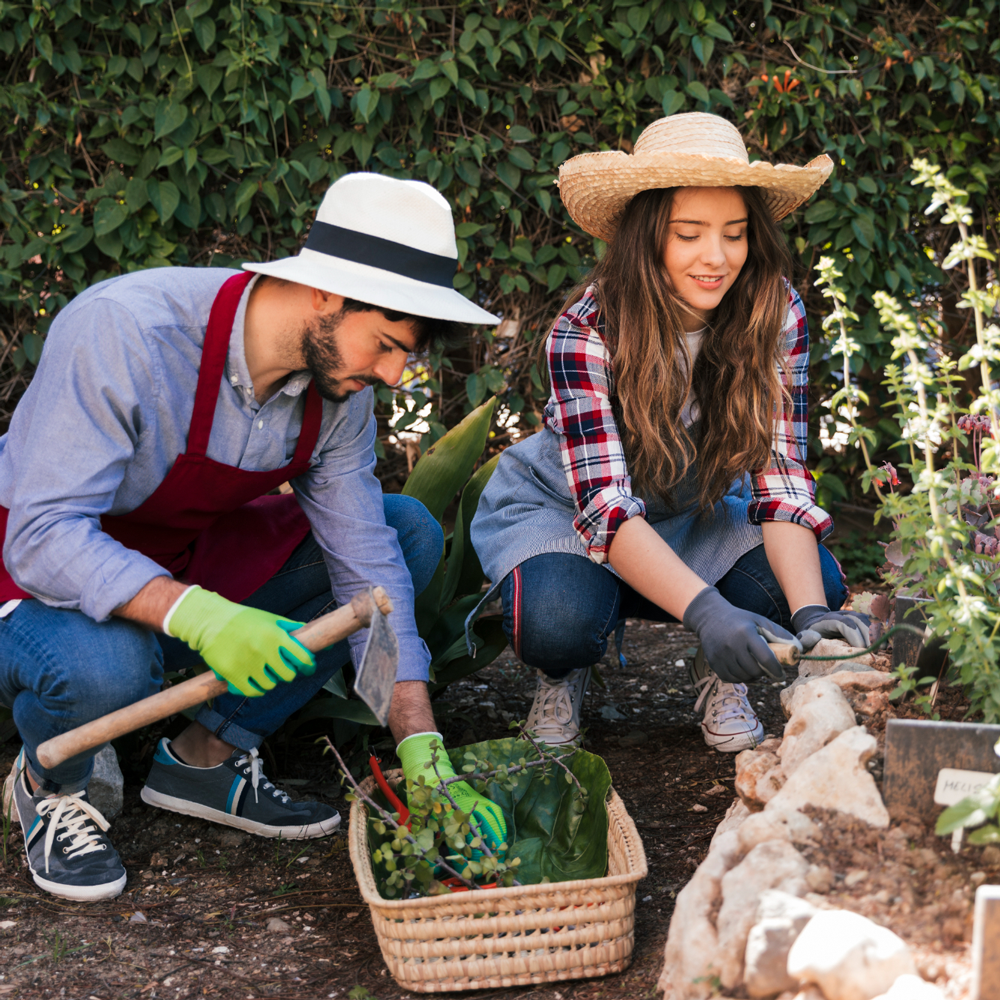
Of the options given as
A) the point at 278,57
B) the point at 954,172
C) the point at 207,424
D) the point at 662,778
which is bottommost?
the point at 662,778

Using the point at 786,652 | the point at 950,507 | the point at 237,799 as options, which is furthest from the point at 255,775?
the point at 950,507

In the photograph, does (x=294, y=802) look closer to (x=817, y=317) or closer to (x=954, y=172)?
(x=817, y=317)

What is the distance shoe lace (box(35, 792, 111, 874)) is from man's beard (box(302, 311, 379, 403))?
90cm

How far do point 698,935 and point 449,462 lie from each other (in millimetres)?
1540

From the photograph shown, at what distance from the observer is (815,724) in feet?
5.12

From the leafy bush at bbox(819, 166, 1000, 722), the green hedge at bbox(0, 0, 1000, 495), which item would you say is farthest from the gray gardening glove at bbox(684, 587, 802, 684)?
the green hedge at bbox(0, 0, 1000, 495)

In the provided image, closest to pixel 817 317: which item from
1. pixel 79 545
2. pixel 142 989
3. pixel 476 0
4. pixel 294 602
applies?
pixel 476 0

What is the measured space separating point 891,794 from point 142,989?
1.17 metres

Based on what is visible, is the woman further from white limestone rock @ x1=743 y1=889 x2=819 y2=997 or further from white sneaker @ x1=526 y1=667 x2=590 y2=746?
white limestone rock @ x1=743 y1=889 x2=819 y2=997

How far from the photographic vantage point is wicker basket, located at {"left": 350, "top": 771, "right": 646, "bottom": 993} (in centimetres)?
144

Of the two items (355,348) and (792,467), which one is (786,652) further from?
(355,348)

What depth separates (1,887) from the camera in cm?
189

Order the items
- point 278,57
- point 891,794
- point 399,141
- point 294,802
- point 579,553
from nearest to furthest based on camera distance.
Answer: point 891,794 → point 294,802 → point 579,553 → point 278,57 → point 399,141

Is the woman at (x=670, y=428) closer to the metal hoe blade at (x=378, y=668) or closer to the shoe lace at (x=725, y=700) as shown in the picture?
the shoe lace at (x=725, y=700)
